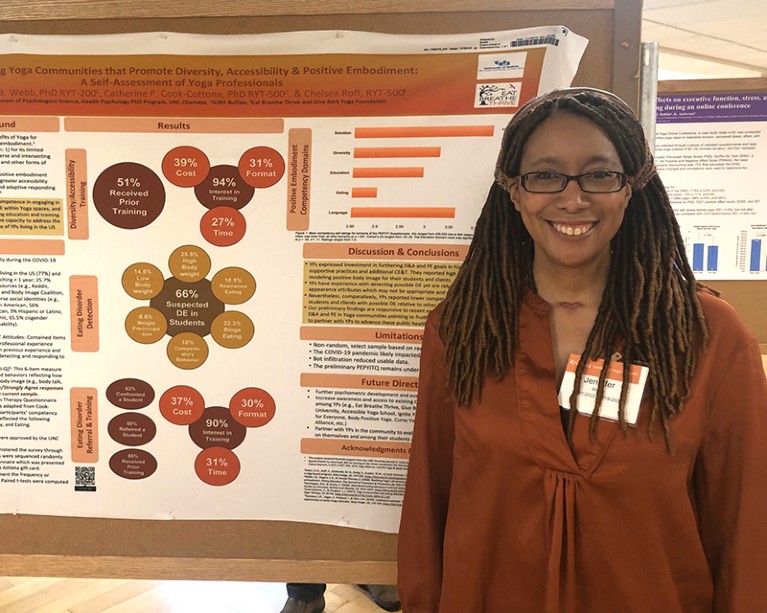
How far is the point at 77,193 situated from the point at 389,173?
69cm

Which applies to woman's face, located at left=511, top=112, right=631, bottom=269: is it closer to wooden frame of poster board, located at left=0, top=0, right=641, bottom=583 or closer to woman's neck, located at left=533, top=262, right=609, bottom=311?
woman's neck, located at left=533, top=262, right=609, bottom=311

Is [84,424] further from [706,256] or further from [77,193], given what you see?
[706,256]

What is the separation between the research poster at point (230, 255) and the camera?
127 centimetres

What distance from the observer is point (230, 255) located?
1.33m

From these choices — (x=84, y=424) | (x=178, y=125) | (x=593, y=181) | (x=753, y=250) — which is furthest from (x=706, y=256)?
(x=84, y=424)

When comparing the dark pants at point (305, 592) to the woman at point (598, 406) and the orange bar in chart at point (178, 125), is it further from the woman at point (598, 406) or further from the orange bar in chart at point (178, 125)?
the orange bar in chart at point (178, 125)

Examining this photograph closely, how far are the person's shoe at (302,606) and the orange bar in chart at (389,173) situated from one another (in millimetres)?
1591

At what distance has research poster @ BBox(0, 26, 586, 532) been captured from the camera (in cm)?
127

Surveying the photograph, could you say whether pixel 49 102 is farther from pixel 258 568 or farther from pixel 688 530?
pixel 688 530

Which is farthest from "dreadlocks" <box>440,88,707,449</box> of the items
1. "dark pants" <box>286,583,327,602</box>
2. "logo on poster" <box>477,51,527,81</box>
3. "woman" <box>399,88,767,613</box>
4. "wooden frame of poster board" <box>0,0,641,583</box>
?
"dark pants" <box>286,583,327,602</box>

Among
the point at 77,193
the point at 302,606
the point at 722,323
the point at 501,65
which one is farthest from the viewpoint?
the point at 302,606

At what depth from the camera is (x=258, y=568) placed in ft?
4.52

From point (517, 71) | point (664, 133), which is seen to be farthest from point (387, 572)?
point (664, 133)

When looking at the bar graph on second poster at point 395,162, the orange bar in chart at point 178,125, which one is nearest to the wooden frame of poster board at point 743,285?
the bar graph on second poster at point 395,162
